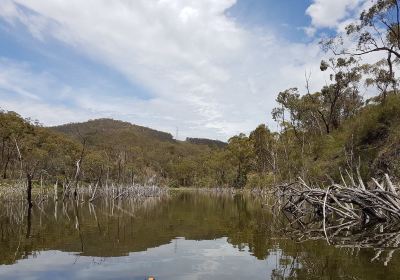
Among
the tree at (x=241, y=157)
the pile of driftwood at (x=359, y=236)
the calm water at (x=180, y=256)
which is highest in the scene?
the tree at (x=241, y=157)

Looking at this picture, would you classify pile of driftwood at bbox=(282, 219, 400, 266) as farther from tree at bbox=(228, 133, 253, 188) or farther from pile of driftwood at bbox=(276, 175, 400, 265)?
tree at bbox=(228, 133, 253, 188)

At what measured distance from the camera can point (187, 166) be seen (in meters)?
136

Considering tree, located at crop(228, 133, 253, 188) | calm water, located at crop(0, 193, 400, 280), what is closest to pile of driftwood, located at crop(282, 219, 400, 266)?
calm water, located at crop(0, 193, 400, 280)

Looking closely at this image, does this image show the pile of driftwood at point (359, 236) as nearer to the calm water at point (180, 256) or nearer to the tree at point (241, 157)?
the calm water at point (180, 256)

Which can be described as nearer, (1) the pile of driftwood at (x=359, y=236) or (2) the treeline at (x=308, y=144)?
(1) the pile of driftwood at (x=359, y=236)

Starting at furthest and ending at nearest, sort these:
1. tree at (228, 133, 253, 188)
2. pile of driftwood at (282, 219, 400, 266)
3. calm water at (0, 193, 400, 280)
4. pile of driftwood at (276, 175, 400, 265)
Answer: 1. tree at (228, 133, 253, 188)
2. pile of driftwood at (276, 175, 400, 265)
3. pile of driftwood at (282, 219, 400, 266)
4. calm water at (0, 193, 400, 280)

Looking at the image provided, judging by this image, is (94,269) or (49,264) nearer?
(94,269)

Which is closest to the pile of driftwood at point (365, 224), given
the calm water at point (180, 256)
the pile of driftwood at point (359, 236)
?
the pile of driftwood at point (359, 236)

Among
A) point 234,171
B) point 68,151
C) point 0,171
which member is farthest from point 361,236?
point 234,171

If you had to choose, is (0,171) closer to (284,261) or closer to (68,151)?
(68,151)

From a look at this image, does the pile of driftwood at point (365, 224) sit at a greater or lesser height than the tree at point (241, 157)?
lesser

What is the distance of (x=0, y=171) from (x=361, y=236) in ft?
217

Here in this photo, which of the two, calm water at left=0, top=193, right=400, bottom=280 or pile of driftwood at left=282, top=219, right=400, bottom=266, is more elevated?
pile of driftwood at left=282, top=219, right=400, bottom=266

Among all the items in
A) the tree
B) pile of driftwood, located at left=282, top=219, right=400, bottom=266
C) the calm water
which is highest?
the tree
